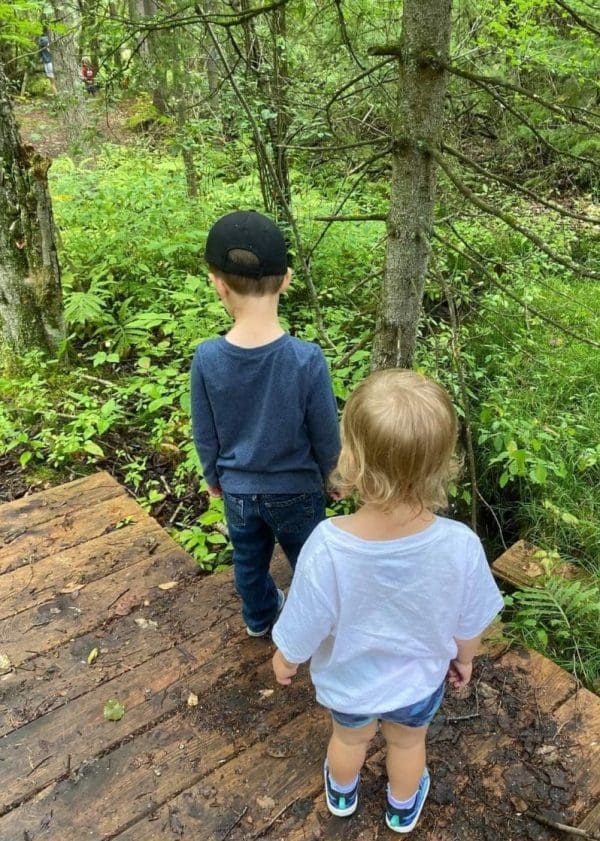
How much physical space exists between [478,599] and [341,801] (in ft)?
3.00

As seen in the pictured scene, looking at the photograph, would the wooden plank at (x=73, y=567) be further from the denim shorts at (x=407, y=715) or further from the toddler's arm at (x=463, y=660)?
the toddler's arm at (x=463, y=660)

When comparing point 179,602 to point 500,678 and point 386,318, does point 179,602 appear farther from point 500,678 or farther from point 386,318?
point 386,318

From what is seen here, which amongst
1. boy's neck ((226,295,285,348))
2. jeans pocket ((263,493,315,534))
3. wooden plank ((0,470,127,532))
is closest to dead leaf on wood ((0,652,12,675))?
wooden plank ((0,470,127,532))

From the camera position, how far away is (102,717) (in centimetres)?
220

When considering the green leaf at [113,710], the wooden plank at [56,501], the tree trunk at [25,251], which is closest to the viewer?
the green leaf at [113,710]

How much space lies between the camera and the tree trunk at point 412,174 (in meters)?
2.11

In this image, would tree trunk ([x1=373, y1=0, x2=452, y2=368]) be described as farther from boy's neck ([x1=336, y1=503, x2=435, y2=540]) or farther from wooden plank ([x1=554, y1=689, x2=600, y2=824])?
wooden plank ([x1=554, y1=689, x2=600, y2=824])

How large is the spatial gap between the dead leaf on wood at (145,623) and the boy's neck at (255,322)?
4.73ft

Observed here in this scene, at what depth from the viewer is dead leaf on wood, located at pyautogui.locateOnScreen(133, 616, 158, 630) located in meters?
2.60

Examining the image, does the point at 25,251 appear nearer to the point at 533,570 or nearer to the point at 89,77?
the point at 89,77

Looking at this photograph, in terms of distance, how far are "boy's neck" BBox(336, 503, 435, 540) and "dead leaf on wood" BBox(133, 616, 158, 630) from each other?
157 cm

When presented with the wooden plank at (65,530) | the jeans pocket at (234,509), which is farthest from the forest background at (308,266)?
the jeans pocket at (234,509)

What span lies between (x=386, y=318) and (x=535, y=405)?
2456mm

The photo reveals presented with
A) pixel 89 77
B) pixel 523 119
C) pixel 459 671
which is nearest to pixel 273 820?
pixel 459 671
